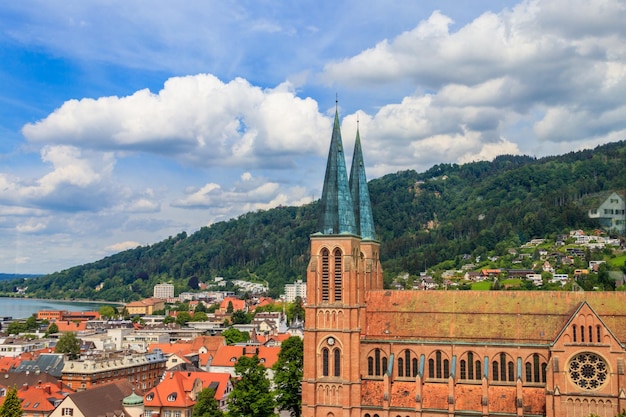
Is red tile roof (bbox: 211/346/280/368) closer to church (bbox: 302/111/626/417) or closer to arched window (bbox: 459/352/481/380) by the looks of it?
church (bbox: 302/111/626/417)

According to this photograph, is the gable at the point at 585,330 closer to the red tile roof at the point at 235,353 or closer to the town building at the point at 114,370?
the red tile roof at the point at 235,353

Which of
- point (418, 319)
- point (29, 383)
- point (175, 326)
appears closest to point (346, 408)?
point (418, 319)

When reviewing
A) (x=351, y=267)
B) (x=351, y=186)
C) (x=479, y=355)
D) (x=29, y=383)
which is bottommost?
(x=29, y=383)

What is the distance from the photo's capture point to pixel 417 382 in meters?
67.5

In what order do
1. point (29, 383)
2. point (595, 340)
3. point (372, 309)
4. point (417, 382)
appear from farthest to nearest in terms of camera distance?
point (29, 383)
point (372, 309)
point (417, 382)
point (595, 340)

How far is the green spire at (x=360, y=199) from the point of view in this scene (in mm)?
79000

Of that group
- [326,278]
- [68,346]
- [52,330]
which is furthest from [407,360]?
[52,330]

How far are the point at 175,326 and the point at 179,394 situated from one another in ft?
362

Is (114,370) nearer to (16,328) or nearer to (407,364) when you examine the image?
(407,364)

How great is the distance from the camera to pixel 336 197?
7288 cm

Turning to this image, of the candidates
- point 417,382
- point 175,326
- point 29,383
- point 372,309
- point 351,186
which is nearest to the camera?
point 417,382

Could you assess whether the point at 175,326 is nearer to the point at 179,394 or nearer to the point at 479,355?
the point at 179,394

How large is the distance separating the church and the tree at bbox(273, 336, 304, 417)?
11.6 m

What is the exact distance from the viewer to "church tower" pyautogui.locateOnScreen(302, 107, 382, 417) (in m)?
69.4
